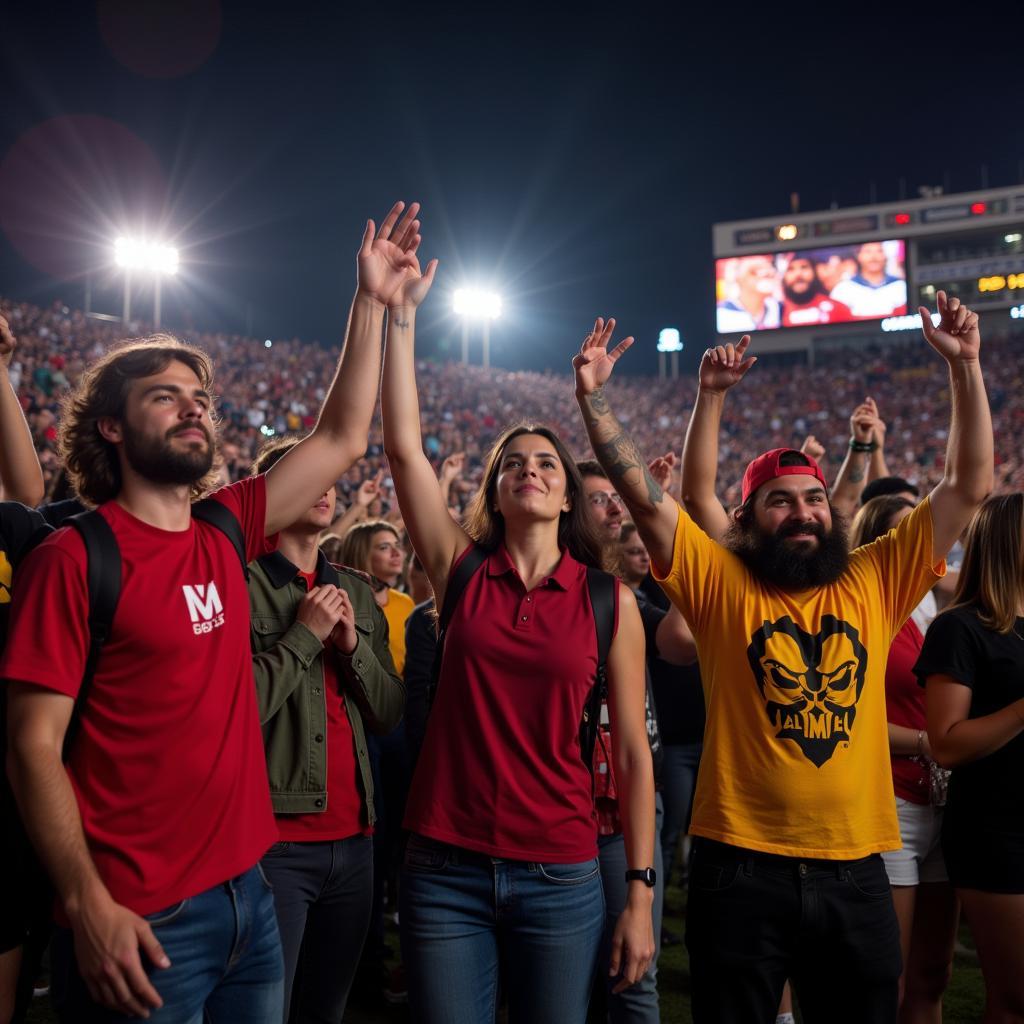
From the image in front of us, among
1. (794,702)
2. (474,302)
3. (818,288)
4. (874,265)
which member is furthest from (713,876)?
(474,302)

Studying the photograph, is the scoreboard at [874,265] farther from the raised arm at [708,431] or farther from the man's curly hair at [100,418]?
the man's curly hair at [100,418]

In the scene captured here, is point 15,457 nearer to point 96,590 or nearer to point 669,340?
point 96,590

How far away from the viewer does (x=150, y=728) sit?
2008mm

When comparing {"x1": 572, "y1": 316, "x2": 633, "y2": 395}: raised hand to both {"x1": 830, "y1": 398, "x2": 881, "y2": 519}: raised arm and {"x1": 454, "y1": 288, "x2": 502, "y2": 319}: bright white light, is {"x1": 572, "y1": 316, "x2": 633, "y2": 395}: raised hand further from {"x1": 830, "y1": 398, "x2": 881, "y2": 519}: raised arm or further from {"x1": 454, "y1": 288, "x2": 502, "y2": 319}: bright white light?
{"x1": 454, "y1": 288, "x2": 502, "y2": 319}: bright white light

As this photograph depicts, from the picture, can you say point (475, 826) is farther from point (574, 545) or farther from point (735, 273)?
point (735, 273)

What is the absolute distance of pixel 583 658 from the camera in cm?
261

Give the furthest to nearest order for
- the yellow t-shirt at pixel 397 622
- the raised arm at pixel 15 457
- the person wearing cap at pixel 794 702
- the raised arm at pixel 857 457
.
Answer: the yellow t-shirt at pixel 397 622
the raised arm at pixel 857 457
the raised arm at pixel 15 457
the person wearing cap at pixel 794 702

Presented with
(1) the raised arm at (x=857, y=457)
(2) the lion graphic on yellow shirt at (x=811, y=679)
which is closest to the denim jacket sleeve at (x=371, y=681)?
(2) the lion graphic on yellow shirt at (x=811, y=679)

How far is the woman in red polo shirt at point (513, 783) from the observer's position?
7.99ft

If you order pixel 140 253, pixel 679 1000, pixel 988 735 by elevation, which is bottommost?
pixel 679 1000

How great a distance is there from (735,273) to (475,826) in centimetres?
4188

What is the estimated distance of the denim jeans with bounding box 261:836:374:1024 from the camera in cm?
278

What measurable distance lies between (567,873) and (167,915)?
102cm

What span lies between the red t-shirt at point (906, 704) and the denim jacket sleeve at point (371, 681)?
187 cm
